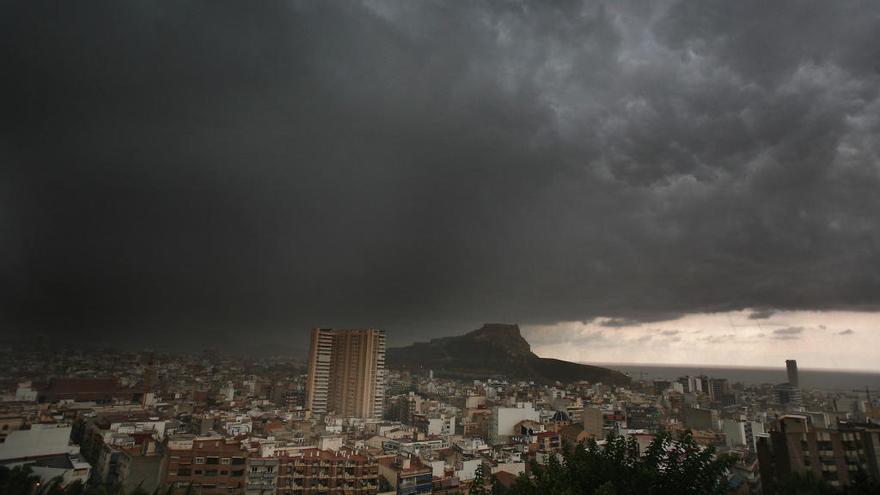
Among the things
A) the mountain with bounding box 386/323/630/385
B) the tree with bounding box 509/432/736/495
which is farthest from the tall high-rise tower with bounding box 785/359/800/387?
the tree with bounding box 509/432/736/495

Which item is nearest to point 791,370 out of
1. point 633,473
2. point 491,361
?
point 491,361

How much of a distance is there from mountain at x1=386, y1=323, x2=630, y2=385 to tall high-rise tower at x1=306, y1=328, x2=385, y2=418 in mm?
25121

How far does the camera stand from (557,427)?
26.0 meters

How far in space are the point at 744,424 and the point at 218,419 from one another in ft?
81.1

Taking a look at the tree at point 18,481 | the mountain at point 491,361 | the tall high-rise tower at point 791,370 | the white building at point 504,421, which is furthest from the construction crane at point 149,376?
the tall high-rise tower at point 791,370

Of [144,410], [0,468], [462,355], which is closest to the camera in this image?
[0,468]

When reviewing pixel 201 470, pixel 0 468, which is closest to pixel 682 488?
pixel 201 470

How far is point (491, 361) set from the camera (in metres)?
69.6

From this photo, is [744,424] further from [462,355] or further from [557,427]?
[462,355]

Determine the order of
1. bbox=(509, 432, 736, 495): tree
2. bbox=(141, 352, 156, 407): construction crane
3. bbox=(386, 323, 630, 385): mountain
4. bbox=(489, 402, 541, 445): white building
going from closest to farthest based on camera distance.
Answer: bbox=(509, 432, 736, 495): tree < bbox=(489, 402, 541, 445): white building < bbox=(141, 352, 156, 407): construction crane < bbox=(386, 323, 630, 385): mountain

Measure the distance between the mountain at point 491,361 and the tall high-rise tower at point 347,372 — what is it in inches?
989

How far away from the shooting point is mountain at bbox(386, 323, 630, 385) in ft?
208

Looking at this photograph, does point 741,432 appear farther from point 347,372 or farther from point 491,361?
point 491,361

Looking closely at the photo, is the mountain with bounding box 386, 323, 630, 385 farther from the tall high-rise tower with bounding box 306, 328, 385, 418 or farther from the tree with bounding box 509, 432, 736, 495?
the tree with bounding box 509, 432, 736, 495
